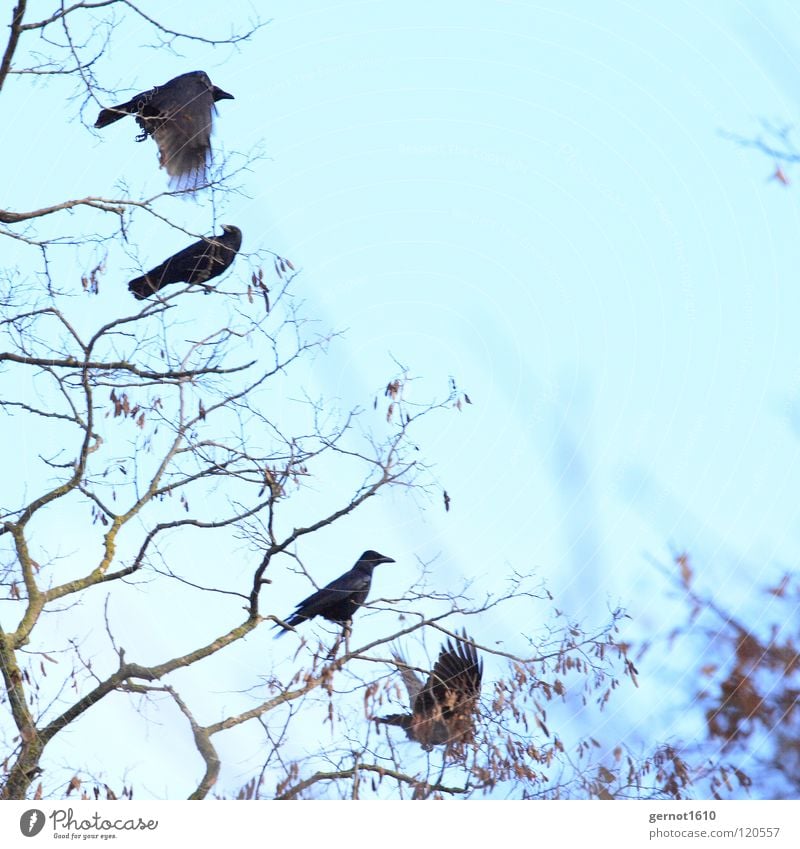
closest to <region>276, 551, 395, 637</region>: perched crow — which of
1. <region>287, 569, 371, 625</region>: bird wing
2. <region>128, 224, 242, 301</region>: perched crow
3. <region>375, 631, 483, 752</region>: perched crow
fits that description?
<region>287, 569, 371, 625</region>: bird wing

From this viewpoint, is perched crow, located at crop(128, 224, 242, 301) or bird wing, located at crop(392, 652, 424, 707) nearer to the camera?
bird wing, located at crop(392, 652, 424, 707)

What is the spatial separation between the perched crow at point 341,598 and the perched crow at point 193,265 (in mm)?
2065

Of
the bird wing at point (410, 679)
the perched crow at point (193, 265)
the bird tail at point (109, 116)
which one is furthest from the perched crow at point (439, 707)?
the bird tail at point (109, 116)

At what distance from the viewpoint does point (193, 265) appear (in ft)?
26.3

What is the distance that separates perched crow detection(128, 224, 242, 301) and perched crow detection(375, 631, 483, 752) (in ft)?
9.21

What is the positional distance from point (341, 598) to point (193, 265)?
7.72 ft

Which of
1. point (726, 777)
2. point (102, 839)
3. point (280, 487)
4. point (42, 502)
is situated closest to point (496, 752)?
point (726, 777)

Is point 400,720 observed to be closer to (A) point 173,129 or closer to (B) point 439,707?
(B) point 439,707

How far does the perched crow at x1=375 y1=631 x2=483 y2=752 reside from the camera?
21.8 ft

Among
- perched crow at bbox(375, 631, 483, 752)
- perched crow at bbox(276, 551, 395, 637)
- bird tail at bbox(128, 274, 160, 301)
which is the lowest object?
perched crow at bbox(375, 631, 483, 752)

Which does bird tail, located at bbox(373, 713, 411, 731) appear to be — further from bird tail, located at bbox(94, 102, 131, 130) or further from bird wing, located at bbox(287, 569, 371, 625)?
bird tail, located at bbox(94, 102, 131, 130)

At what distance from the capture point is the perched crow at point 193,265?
7.88 metres

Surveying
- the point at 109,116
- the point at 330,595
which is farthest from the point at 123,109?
the point at 330,595

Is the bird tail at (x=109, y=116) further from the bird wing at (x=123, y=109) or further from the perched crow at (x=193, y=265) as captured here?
the perched crow at (x=193, y=265)
